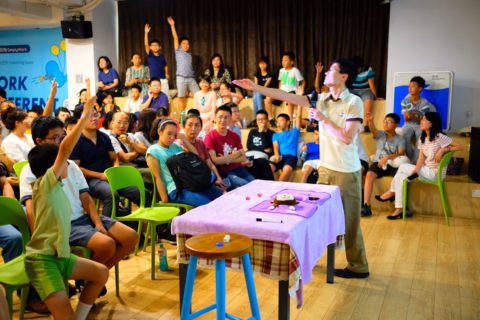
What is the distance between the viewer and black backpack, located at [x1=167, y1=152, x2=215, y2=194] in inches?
150

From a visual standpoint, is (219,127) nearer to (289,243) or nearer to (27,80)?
(289,243)

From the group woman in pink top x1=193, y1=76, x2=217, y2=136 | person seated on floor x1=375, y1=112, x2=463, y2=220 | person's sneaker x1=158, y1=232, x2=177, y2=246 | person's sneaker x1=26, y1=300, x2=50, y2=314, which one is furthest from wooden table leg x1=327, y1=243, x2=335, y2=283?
woman in pink top x1=193, y1=76, x2=217, y2=136

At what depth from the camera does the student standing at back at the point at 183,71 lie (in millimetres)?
7844

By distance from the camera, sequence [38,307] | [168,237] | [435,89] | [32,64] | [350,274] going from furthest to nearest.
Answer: [32,64] → [435,89] → [168,237] → [350,274] → [38,307]

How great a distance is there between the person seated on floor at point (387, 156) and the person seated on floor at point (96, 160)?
2.61 metres

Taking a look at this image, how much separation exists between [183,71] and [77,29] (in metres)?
2.07

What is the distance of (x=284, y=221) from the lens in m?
2.38

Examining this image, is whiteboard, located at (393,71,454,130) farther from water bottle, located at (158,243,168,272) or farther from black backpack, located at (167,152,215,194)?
water bottle, located at (158,243,168,272)

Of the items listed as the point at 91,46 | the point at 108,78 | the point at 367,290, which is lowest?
the point at 367,290

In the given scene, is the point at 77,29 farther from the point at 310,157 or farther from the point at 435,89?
the point at 435,89

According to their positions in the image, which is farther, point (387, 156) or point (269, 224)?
point (387, 156)

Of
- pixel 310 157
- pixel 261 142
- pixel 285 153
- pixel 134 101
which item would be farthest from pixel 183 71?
pixel 310 157

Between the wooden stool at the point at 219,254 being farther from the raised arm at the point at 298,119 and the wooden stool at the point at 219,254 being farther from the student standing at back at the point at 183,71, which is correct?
the student standing at back at the point at 183,71

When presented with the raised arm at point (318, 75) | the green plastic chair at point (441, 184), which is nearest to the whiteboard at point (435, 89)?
the raised arm at point (318, 75)
